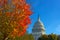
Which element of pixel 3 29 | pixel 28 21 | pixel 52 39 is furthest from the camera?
pixel 52 39

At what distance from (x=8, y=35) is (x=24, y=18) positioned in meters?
2.95

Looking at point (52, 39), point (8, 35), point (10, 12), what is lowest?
point (8, 35)

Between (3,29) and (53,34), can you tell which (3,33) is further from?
(53,34)

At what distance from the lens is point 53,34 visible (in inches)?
3009

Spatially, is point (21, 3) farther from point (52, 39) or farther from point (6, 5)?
point (52, 39)

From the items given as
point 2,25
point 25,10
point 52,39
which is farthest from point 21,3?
point 52,39

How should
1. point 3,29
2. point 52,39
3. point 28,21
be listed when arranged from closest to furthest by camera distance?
point 3,29 < point 28,21 < point 52,39

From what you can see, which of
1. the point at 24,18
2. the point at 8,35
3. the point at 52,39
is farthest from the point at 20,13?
the point at 52,39

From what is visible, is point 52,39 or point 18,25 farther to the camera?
point 52,39

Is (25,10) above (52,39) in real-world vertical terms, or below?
below

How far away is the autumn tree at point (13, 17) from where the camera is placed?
110 ft

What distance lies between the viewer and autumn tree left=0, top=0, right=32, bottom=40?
33.6 m

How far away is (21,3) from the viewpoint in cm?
3550

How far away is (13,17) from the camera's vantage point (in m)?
33.8
